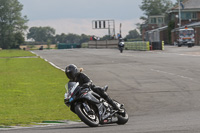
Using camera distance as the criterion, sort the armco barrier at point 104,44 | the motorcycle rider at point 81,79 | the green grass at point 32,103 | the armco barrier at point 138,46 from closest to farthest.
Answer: the motorcycle rider at point 81,79
the green grass at point 32,103
the armco barrier at point 138,46
the armco barrier at point 104,44

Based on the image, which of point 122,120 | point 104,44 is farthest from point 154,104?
point 104,44

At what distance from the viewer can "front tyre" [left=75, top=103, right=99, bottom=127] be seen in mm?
9570

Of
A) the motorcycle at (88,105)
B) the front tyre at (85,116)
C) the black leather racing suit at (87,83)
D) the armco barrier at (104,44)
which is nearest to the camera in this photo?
the front tyre at (85,116)

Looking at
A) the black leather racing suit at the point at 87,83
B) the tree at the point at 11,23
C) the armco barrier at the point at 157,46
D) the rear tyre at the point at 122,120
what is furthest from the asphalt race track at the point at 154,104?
the tree at the point at 11,23

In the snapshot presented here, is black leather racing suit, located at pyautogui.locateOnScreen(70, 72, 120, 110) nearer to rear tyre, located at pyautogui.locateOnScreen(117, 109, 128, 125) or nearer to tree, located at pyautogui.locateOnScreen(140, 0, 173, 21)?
rear tyre, located at pyautogui.locateOnScreen(117, 109, 128, 125)

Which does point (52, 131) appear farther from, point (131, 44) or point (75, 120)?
point (131, 44)

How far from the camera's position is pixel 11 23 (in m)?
158

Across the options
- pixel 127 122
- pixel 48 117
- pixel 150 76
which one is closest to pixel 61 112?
pixel 48 117

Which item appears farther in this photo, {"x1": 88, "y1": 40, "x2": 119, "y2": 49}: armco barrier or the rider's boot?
{"x1": 88, "y1": 40, "x2": 119, "y2": 49}: armco barrier

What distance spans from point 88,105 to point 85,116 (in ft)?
1.13

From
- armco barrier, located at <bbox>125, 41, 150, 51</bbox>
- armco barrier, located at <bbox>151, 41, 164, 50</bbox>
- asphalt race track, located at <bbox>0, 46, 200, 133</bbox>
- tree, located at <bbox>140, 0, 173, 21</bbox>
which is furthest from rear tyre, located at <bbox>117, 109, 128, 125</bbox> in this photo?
tree, located at <bbox>140, 0, 173, 21</bbox>

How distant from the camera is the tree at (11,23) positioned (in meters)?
150

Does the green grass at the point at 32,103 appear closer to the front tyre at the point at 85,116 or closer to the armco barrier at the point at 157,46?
the front tyre at the point at 85,116

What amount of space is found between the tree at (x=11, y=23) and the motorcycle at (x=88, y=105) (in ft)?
464
